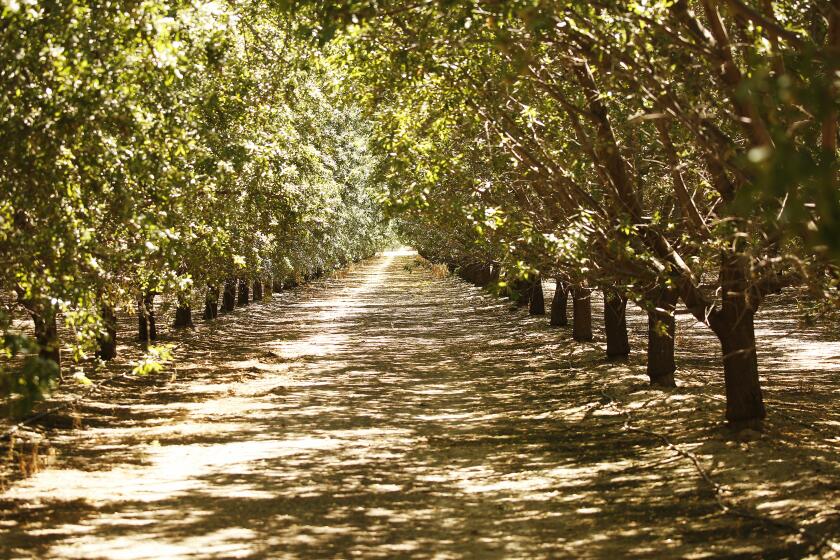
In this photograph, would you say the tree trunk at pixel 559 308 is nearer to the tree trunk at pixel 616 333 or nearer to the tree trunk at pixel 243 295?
the tree trunk at pixel 616 333

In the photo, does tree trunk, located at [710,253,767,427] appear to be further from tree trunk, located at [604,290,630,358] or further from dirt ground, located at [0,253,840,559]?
tree trunk, located at [604,290,630,358]

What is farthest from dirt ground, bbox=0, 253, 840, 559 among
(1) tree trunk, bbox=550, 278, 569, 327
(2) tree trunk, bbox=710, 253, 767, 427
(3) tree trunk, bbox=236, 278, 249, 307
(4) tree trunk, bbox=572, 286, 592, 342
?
(3) tree trunk, bbox=236, 278, 249, 307

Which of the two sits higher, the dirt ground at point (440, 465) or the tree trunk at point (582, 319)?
the tree trunk at point (582, 319)

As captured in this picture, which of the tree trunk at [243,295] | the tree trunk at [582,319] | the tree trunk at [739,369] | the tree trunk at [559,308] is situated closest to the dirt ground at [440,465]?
the tree trunk at [739,369]

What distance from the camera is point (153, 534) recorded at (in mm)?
9000

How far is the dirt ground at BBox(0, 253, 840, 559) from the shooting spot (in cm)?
885

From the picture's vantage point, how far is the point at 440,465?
1221cm

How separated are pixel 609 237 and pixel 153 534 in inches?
254

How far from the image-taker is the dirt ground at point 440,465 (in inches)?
348

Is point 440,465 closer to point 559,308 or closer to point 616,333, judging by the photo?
point 616,333

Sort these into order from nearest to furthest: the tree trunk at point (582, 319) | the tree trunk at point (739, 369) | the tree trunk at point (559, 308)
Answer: the tree trunk at point (739, 369) < the tree trunk at point (582, 319) < the tree trunk at point (559, 308)

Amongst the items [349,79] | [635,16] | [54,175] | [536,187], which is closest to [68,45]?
[54,175]

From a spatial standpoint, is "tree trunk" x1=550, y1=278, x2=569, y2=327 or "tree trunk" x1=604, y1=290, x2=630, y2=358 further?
"tree trunk" x1=550, y1=278, x2=569, y2=327

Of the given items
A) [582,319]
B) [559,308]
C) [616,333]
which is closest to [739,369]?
[616,333]
